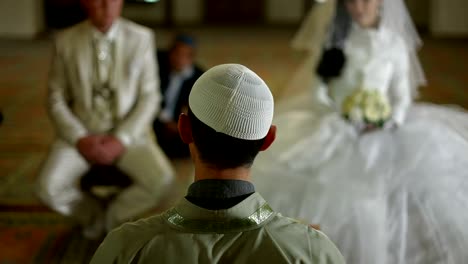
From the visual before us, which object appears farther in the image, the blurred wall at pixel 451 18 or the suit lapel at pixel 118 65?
the blurred wall at pixel 451 18

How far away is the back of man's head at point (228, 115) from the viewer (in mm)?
1882

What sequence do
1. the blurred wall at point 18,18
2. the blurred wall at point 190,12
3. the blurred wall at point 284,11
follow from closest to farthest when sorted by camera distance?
the blurred wall at point 18,18
the blurred wall at point 190,12
the blurred wall at point 284,11

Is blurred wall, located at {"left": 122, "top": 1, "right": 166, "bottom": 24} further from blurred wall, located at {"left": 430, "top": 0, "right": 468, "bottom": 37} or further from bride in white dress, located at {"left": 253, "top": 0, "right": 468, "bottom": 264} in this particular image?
bride in white dress, located at {"left": 253, "top": 0, "right": 468, "bottom": 264}

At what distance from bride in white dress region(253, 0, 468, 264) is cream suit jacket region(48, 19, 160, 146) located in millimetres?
733

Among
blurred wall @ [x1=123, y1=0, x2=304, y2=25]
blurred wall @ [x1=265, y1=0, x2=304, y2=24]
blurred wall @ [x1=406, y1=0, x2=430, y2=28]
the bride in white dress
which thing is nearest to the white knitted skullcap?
the bride in white dress

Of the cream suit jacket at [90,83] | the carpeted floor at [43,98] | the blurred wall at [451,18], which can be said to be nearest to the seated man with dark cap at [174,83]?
the carpeted floor at [43,98]

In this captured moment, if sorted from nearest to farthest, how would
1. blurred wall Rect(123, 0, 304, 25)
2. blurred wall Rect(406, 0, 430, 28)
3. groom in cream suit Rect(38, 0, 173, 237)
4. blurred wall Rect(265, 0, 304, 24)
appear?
groom in cream suit Rect(38, 0, 173, 237) → blurred wall Rect(406, 0, 430, 28) → blurred wall Rect(123, 0, 304, 25) → blurred wall Rect(265, 0, 304, 24)

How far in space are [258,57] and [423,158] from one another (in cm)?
754

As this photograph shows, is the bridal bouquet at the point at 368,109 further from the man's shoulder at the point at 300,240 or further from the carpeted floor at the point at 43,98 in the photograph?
the man's shoulder at the point at 300,240

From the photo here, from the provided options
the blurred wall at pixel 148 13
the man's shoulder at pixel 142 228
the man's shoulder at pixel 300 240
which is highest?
the man's shoulder at pixel 300 240

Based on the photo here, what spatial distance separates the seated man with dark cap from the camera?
19.6 ft

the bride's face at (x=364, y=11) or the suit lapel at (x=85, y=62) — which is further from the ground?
the bride's face at (x=364, y=11)

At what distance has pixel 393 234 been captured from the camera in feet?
11.8

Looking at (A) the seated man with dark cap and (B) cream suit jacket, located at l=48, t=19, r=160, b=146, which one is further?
(A) the seated man with dark cap
